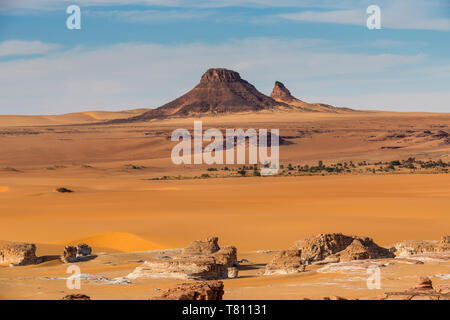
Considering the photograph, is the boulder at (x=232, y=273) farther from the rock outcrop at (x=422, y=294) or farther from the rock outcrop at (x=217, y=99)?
the rock outcrop at (x=217, y=99)

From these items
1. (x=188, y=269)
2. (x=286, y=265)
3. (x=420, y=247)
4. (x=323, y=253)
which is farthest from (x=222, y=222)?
(x=188, y=269)

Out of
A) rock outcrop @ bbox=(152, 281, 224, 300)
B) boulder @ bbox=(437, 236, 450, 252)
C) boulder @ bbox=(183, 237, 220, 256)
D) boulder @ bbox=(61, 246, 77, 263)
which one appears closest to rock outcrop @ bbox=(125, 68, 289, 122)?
boulder @ bbox=(61, 246, 77, 263)

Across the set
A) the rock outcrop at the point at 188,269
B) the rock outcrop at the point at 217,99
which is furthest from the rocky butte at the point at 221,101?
the rock outcrop at the point at 188,269

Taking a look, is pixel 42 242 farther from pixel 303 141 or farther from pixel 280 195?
pixel 303 141

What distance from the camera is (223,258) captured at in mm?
13141

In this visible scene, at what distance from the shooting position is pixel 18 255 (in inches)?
618

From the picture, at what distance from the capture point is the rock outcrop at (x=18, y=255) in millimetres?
15625

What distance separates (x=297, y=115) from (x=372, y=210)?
13357 centimetres

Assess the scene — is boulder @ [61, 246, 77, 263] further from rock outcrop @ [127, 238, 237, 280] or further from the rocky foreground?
rock outcrop @ [127, 238, 237, 280]

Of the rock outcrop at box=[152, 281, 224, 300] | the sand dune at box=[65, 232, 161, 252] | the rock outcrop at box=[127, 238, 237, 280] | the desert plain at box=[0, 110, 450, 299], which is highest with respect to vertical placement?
the rock outcrop at box=[152, 281, 224, 300]

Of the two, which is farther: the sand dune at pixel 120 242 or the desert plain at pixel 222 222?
the sand dune at pixel 120 242

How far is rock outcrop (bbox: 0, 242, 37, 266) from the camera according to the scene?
15625 mm
